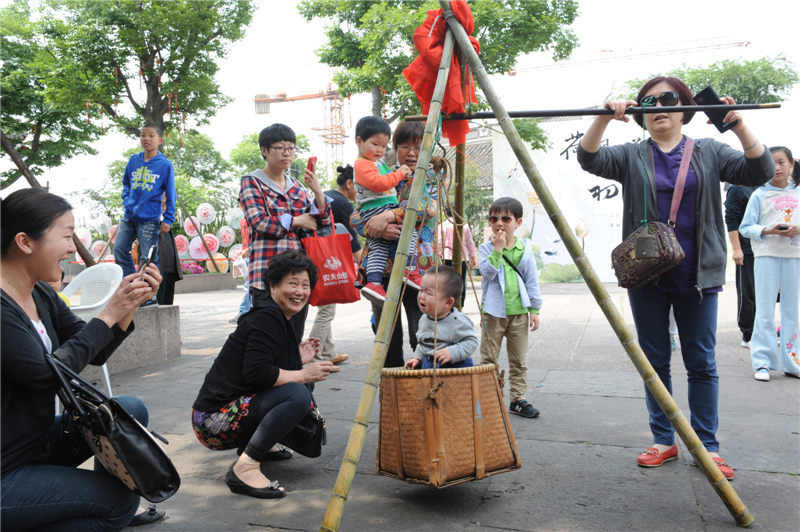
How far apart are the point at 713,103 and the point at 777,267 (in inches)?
122

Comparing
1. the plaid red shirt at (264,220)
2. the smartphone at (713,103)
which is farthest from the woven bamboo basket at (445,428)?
the smartphone at (713,103)

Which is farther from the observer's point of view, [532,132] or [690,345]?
Answer: [532,132]

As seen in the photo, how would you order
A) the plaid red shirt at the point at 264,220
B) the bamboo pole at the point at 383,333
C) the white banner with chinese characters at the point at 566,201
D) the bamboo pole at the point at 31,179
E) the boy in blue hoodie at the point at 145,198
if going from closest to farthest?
the bamboo pole at the point at 383,333 → the plaid red shirt at the point at 264,220 → the bamboo pole at the point at 31,179 → the boy in blue hoodie at the point at 145,198 → the white banner with chinese characters at the point at 566,201

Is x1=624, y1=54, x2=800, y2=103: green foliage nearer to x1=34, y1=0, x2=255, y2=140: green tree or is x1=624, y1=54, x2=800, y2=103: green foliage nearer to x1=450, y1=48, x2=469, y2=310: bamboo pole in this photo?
x1=34, y1=0, x2=255, y2=140: green tree

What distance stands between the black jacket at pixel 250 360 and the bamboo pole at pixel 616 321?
1.38 metres

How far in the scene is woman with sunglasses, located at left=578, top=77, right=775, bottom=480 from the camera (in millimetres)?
2693

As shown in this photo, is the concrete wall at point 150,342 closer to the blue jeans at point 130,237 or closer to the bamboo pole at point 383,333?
the blue jeans at point 130,237

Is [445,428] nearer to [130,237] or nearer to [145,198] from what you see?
[145,198]

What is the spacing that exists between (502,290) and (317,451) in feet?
5.83

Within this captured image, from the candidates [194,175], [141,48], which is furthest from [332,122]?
[141,48]

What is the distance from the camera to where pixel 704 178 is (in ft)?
8.90

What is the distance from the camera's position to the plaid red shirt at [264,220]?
339 centimetres

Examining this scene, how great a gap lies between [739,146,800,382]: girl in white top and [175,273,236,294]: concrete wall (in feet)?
48.4

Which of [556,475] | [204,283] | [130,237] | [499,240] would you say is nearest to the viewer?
[556,475]
